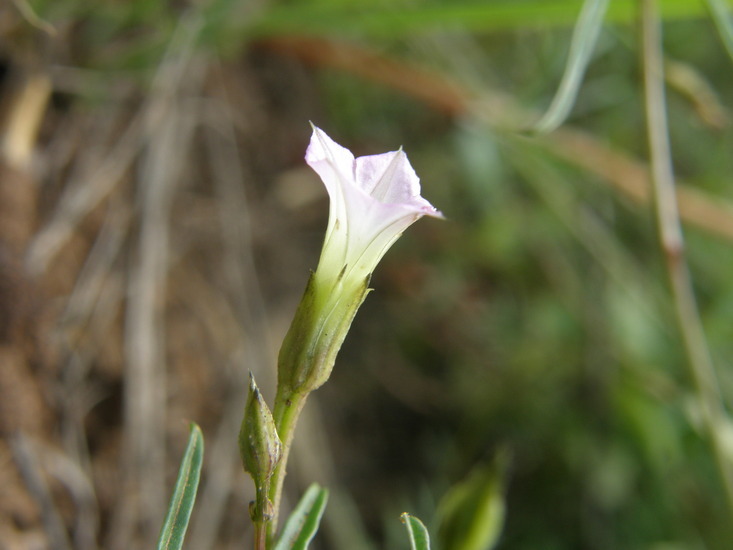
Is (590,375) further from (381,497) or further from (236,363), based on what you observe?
(236,363)

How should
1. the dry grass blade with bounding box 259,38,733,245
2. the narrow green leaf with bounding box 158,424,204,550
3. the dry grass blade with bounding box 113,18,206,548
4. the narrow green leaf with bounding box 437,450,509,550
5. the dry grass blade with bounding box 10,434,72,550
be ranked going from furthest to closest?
the dry grass blade with bounding box 259,38,733,245 → the dry grass blade with bounding box 113,18,206,548 → the dry grass blade with bounding box 10,434,72,550 → the narrow green leaf with bounding box 437,450,509,550 → the narrow green leaf with bounding box 158,424,204,550

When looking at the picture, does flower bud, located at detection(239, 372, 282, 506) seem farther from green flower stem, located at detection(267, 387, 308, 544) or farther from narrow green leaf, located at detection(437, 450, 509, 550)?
narrow green leaf, located at detection(437, 450, 509, 550)

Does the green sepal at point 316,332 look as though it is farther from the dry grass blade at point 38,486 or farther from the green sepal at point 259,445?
the dry grass blade at point 38,486

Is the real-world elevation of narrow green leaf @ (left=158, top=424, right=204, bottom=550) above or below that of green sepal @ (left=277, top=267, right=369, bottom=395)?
below

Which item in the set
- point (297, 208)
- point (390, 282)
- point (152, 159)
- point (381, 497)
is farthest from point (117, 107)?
point (381, 497)

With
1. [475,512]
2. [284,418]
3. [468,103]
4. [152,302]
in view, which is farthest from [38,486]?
[468,103]

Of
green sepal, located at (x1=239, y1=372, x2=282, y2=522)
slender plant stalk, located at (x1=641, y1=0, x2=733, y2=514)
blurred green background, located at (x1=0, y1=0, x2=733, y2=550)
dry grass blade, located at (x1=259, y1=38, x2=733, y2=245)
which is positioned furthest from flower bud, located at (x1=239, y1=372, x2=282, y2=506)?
dry grass blade, located at (x1=259, y1=38, x2=733, y2=245)

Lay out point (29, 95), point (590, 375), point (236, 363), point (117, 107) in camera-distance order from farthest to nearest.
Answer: point (590, 375), point (236, 363), point (117, 107), point (29, 95)

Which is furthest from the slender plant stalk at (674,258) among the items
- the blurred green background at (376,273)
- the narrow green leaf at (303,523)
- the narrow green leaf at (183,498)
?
the narrow green leaf at (183,498)
